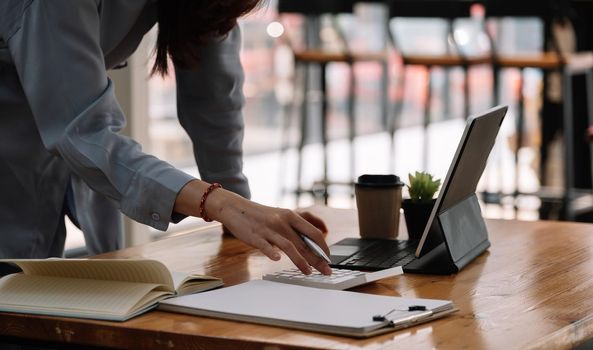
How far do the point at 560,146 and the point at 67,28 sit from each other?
489cm

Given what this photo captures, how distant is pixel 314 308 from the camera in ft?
4.47

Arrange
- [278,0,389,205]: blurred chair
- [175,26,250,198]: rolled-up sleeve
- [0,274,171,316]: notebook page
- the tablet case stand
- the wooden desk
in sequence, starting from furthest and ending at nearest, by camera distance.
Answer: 1. [278,0,389,205]: blurred chair
2. [175,26,250,198]: rolled-up sleeve
3. the tablet case stand
4. [0,274,171,316]: notebook page
5. the wooden desk

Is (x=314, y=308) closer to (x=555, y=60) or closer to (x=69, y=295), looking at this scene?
(x=69, y=295)

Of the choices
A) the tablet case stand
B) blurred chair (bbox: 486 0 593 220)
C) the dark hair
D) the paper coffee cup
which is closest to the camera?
the tablet case stand

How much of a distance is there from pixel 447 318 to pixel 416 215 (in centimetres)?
54

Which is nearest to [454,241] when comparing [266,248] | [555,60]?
[266,248]

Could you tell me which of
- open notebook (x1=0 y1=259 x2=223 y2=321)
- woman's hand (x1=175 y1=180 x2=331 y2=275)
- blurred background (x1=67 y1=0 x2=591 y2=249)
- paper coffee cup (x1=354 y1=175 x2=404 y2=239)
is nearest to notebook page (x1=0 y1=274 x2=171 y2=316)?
open notebook (x1=0 y1=259 x2=223 y2=321)

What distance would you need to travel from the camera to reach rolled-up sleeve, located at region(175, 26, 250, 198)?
2.11m

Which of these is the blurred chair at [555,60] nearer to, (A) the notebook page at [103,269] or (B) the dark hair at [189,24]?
(B) the dark hair at [189,24]

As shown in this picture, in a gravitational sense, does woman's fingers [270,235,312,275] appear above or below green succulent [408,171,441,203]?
below

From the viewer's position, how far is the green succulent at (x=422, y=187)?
6.25ft

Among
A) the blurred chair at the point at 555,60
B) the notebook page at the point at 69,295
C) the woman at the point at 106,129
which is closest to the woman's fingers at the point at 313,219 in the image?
the woman at the point at 106,129

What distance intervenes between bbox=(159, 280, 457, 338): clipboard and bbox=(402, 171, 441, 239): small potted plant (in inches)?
17.8

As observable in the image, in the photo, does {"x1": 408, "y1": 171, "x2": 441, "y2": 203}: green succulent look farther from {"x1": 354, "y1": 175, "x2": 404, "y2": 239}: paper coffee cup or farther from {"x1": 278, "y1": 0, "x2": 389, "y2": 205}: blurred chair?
{"x1": 278, "y1": 0, "x2": 389, "y2": 205}: blurred chair
